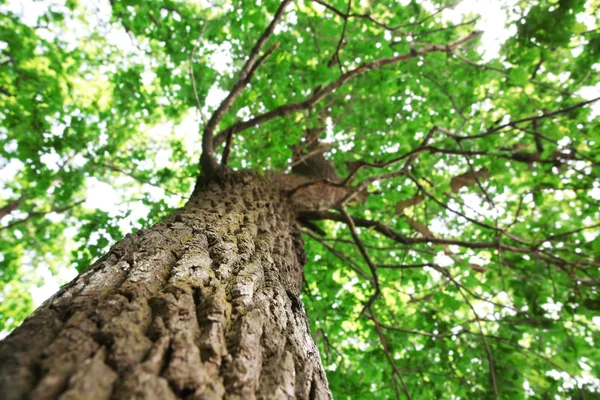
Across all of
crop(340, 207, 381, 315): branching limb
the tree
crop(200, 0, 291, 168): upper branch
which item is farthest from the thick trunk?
crop(340, 207, 381, 315): branching limb

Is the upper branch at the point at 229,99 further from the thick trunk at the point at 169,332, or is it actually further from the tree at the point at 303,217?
the thick trunk at the point at 169,332

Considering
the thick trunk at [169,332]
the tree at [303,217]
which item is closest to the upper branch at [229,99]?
the tree at [303,217]

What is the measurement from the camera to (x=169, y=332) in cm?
83

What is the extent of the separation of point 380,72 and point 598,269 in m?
3.42

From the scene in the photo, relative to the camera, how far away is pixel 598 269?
383cm

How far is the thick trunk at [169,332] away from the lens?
64 centimetres

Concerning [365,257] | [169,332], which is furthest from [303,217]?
[169,332]

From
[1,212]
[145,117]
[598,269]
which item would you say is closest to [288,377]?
[598,269]

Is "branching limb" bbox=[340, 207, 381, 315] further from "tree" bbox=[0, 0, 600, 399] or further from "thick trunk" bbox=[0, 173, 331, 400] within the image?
"thick trunk" bbox=[0, 173, 331, 400]

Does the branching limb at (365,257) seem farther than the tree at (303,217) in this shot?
Yes

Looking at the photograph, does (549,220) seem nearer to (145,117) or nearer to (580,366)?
(580,366)

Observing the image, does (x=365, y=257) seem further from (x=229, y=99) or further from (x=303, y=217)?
(x=229, y=99)

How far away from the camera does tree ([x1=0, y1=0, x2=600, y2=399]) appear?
33.6 inches

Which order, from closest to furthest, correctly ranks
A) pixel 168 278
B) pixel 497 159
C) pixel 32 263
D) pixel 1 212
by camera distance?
pixel 168 278, pixel 497 159, pixel 1 212, pixel 32 263
